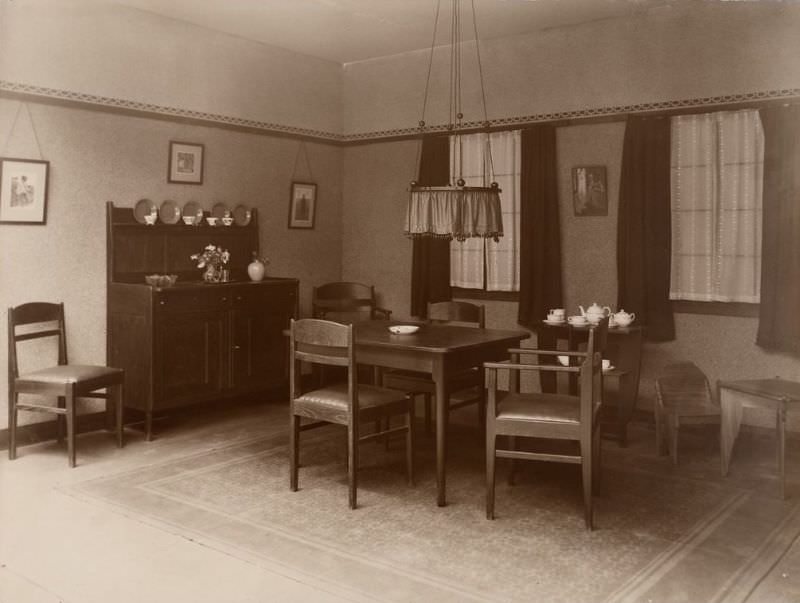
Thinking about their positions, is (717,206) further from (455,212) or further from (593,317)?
(455,212)

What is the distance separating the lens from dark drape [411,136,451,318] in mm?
7387

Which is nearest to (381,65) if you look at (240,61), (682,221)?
(240,61)

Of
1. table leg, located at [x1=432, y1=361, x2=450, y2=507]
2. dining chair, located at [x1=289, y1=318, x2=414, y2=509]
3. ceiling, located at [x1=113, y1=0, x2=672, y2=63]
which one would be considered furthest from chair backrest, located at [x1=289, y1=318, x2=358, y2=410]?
ceiling, located at [x1=113, y1=0, x2=672, y2=63]

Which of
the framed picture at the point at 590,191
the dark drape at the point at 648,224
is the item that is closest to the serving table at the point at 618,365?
the dark drape at the point at 648,224

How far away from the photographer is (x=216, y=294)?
6.29 meters

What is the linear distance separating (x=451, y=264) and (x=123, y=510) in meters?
4.04

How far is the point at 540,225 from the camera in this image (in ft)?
22.1

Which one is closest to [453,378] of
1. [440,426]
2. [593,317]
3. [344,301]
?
[440,426]

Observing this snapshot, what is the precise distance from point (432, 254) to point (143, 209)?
2604 millimetres

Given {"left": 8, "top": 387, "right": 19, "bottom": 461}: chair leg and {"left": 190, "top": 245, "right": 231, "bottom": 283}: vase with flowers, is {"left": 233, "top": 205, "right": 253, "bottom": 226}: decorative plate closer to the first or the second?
{"left": 190, "top": 245, "right": 231, "bottom": 283}: vase with flowers

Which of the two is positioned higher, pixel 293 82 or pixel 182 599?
pixel 293 82

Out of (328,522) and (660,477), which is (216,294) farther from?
(660,477)

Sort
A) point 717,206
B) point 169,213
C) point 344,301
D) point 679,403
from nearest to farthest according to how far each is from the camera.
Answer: point 679,403 < point 717,206 < point 169,213 < point 344,301

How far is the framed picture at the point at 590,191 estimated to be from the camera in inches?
255
